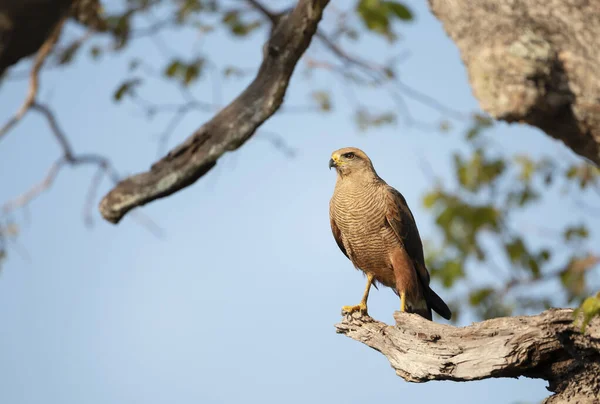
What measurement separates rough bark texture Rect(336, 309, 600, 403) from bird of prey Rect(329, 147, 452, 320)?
1.95 metres

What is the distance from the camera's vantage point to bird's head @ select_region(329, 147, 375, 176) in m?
6.19

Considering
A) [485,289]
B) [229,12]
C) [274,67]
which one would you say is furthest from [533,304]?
[274,67]

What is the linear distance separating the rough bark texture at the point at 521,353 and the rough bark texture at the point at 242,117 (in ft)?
5.56

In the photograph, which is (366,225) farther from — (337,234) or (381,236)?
(337,234)

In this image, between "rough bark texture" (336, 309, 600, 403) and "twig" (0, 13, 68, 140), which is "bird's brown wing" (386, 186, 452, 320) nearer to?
"rough bark texture" (336, 309, 600, 403)

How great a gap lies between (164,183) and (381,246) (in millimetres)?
2092

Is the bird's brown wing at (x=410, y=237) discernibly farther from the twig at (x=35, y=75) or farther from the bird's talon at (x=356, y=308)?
the twig at (x=35, y=75)

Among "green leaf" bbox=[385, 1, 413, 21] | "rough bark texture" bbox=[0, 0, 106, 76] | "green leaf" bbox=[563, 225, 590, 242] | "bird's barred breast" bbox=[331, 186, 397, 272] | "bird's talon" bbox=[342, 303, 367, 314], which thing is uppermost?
"green leaf" bbox=[563, 225, 590, 242]

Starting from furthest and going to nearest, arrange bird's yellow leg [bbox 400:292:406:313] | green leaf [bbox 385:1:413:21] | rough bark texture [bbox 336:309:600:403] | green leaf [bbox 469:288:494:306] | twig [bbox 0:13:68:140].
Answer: green leaf [bbox 469:288:494:306], twig [bbox 0:13:68:140], bird's yellow leg [bbox 400:292:406:313], green leaf [bbox 385:1:413:21], rough bark texture [bbox 336:309:600:403]

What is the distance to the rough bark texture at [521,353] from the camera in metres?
3.28

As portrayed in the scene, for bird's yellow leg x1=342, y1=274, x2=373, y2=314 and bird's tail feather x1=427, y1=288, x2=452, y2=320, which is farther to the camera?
Result: bird's tail feather x1=427, y1=288, x2=452, y2=320

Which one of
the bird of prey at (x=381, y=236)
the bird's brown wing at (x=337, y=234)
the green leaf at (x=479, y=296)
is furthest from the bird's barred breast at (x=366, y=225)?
the green leaf at (x=479, y=296)

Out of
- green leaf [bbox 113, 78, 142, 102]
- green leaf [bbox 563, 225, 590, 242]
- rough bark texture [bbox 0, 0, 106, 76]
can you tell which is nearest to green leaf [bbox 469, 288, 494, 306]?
green leaf [bbox 563, 225, 590, 242]

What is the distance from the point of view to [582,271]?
5.91 meters
